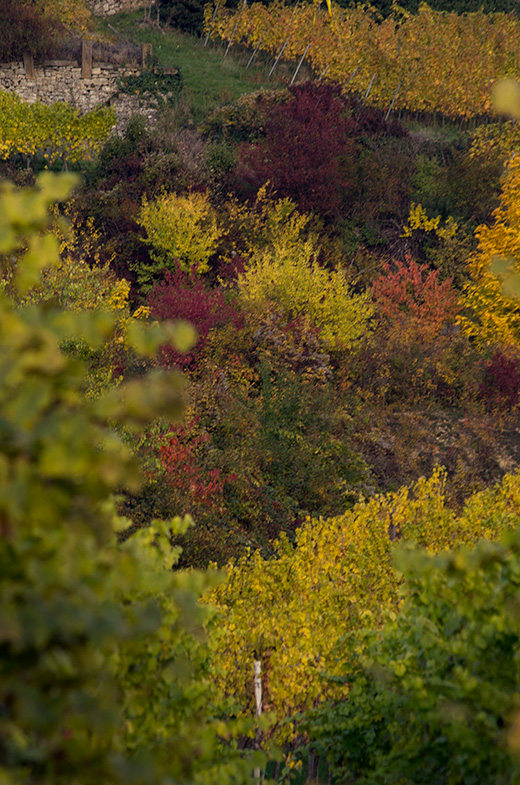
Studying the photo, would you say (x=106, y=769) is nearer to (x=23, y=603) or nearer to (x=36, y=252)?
(x=23, y=603)

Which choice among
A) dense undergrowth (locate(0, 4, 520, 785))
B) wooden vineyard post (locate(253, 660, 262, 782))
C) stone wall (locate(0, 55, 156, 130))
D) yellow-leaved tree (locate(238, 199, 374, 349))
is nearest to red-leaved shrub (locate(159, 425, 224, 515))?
dense undergrowth (locate(0, 4, 520, 785))

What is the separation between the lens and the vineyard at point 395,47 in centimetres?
3372

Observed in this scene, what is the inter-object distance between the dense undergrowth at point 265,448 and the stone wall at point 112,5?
9.54m

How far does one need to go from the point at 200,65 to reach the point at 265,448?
30435mm

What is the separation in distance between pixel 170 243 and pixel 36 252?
59.0ft

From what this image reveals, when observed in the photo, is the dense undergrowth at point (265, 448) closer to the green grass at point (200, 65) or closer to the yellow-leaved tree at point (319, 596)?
the yellow-leaved tree at point (319, 596)

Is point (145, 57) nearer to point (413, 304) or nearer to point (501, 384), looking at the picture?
point (413, 304)

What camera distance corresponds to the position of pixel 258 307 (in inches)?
605

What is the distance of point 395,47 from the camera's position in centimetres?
3631

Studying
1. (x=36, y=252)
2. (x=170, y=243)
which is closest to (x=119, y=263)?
(x=170, y=243)

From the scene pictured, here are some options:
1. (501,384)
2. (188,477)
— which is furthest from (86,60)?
(188,477)

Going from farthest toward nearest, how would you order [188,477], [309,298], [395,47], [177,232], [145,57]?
[395,47] → [145,57] → [177,232] → [309,298] → [188,477]

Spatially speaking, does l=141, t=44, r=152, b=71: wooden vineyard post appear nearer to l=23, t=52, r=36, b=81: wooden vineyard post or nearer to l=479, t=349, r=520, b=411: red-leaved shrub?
l=23, t=52, r=36, b=81: wooden vineyard post

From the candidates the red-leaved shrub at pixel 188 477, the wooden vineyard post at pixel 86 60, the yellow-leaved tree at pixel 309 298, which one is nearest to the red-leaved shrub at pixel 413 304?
the yellow-leaved tree at pixel 309 298
